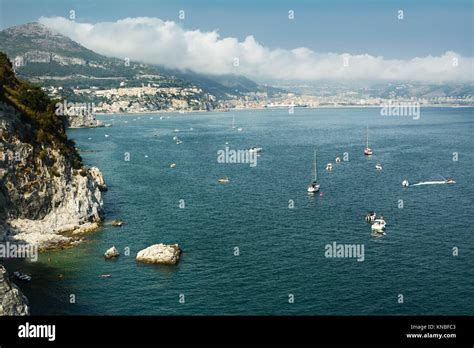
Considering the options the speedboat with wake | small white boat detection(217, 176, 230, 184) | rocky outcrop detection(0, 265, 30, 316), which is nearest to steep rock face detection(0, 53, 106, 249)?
rocky outcrop detection(0, 265, 30, 316)

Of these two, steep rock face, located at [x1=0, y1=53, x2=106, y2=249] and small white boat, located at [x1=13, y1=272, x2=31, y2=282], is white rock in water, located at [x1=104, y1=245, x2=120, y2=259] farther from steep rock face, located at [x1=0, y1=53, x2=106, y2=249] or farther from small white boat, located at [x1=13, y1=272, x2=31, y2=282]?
small white boat, located at [x1=13, y1=272, x2=31, y2=282]

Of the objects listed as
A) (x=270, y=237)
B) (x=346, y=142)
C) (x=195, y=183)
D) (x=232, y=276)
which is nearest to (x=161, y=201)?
(x=195, y=183)

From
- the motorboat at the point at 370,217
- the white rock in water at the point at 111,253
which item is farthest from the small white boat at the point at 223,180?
the white rock in water at the point at 111,253

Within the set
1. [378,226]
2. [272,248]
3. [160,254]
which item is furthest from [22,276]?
[378,226]

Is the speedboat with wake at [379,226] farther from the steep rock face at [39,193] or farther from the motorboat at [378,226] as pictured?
the steep rock face at [39,193]
